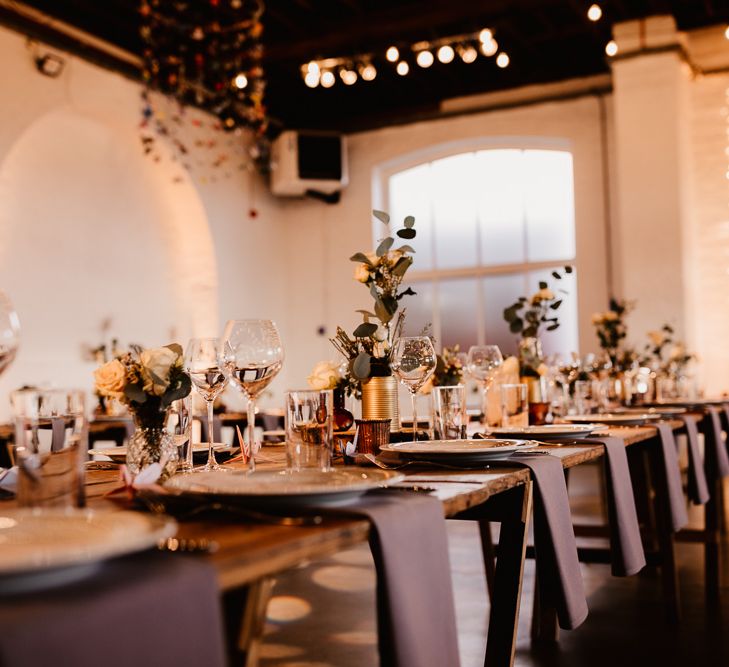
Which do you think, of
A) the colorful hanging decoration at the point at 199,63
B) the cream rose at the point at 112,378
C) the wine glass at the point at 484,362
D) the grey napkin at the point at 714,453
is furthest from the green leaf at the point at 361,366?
the colorful hanging decoration at the point at 199,63

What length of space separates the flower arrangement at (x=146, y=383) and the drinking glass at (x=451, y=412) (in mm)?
567

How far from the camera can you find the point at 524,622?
10.3 ft

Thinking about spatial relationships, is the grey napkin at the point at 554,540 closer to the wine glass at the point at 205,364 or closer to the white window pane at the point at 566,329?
the wine glass at the point at 205,364

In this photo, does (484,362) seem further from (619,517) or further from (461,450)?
(461,450)

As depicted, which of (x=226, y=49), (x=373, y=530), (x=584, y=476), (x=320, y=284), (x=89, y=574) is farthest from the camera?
(x=320, y=284)

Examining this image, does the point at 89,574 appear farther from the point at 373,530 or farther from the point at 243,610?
the point at 373,530

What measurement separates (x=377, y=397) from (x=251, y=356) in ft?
1.37

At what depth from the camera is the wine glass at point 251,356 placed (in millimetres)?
1580

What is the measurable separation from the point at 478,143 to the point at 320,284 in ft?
7.14

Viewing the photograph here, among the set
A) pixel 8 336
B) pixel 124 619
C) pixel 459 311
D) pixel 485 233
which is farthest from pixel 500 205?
pixel 124 619

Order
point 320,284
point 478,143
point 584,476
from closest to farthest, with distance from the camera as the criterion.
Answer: point 584,476, point 478,143, point 320,284

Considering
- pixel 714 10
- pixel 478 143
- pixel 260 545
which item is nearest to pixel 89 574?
pixel 260 545

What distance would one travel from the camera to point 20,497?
92cm

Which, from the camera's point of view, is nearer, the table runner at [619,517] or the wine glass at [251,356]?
the wine glass at [251,356]
